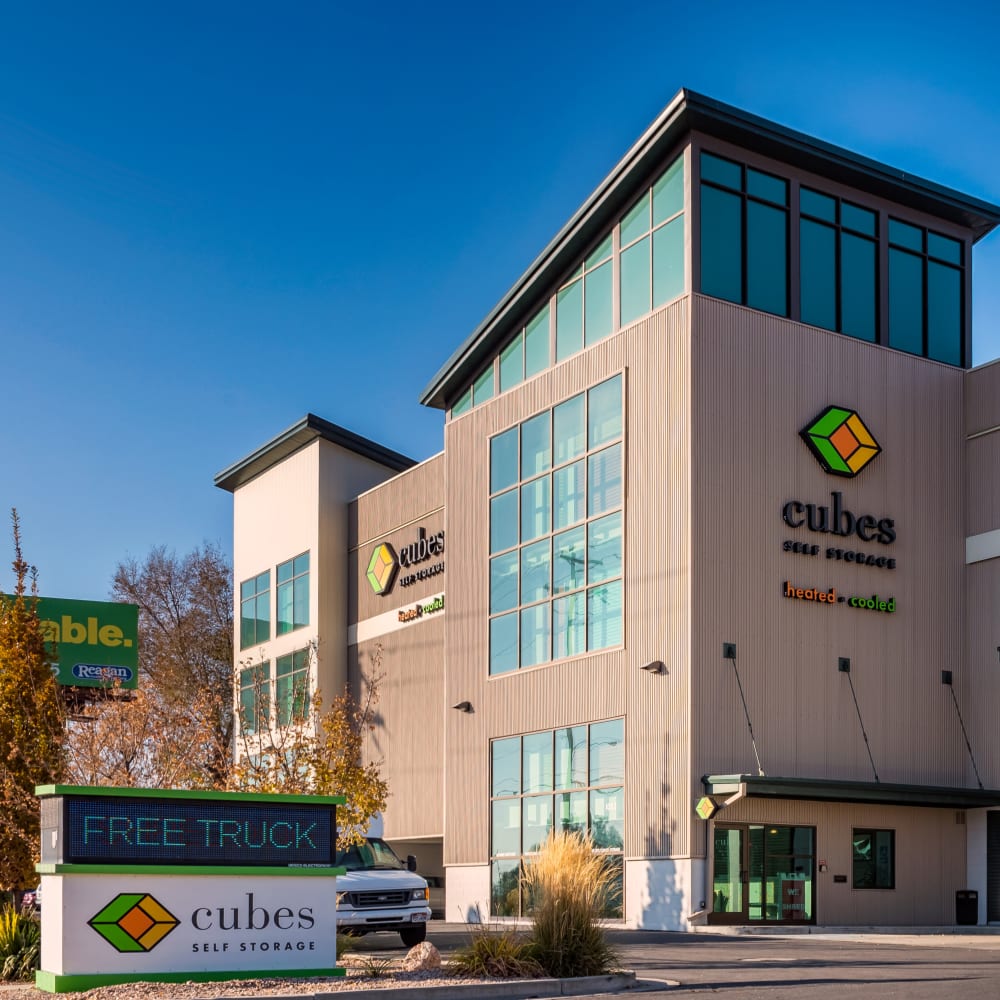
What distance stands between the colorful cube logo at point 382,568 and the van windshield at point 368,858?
21095 millimetres

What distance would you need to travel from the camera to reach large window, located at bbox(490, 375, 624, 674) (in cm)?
3334

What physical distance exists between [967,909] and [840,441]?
34.3 ft

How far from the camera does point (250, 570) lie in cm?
5344

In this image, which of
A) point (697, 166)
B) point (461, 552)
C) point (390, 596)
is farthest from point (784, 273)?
point (390, 596)

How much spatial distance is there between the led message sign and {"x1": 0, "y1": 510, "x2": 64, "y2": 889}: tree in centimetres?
422

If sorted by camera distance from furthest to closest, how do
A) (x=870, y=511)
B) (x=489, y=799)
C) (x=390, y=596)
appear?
(x=390, y=596)
(x=489, y=799)
(x=870, y=511)

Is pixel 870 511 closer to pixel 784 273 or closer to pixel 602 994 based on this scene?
pixel 784 273

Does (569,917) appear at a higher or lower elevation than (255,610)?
lower

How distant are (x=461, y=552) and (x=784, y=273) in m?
11.4

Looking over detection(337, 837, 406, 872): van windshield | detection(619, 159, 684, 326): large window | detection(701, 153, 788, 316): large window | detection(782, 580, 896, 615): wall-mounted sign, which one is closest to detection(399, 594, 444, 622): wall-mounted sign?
detection(619, 159, 684, 326): large window

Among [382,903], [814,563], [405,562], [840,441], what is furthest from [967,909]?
[405,562]

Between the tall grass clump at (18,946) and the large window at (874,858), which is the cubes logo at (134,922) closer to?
the tall grass clump at (18,946)

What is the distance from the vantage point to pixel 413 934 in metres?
22.5

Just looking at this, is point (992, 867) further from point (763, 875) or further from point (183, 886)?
point (183, 886)
